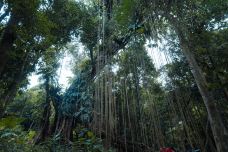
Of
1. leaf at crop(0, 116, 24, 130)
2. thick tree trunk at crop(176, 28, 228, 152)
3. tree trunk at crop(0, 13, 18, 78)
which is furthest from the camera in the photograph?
tree trunk at crop(0, 13, 18, 78)

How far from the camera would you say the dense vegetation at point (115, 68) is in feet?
19.3

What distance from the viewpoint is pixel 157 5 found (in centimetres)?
563

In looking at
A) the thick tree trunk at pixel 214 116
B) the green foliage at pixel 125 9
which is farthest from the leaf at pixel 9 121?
the thick tree trunk at pixel 214 116

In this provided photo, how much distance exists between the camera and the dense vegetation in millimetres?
5883

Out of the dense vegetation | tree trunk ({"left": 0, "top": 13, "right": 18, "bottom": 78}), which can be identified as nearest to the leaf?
the dense vegetation

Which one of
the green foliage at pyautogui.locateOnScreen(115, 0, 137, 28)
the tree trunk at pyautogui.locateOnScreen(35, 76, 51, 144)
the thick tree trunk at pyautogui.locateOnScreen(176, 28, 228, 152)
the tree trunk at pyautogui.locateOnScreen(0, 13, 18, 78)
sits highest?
the green foliage at pyautogui.locateOnScreen(115, 0, 137, 28)

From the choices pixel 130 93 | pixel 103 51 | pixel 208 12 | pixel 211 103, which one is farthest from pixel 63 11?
pixel 211 103

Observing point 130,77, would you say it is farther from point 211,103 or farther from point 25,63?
point 211,103

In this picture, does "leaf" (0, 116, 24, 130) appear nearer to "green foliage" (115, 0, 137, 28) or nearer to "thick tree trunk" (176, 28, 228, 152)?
"green foliage" (115, 0, 137, 28)

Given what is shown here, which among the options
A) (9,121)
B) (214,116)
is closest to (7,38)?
(9,121)

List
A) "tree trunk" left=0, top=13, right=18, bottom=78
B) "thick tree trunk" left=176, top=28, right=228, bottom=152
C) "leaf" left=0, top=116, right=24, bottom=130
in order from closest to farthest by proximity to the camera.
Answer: "thick tree trunk" left=176, top=28, right=228, bottom=152 < "leaf" left=0, top=116, right=24, bottom=130 < "tree trunk" left=0, top=13, right=18, bottom=78

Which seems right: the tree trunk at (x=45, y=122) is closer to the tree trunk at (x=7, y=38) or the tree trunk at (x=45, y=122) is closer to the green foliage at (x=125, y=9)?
the tree trunk at (x=7, y=38)

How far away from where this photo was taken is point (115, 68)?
9656mm

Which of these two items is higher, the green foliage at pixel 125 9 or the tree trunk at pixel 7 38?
the green foliage at pixel 125 9
